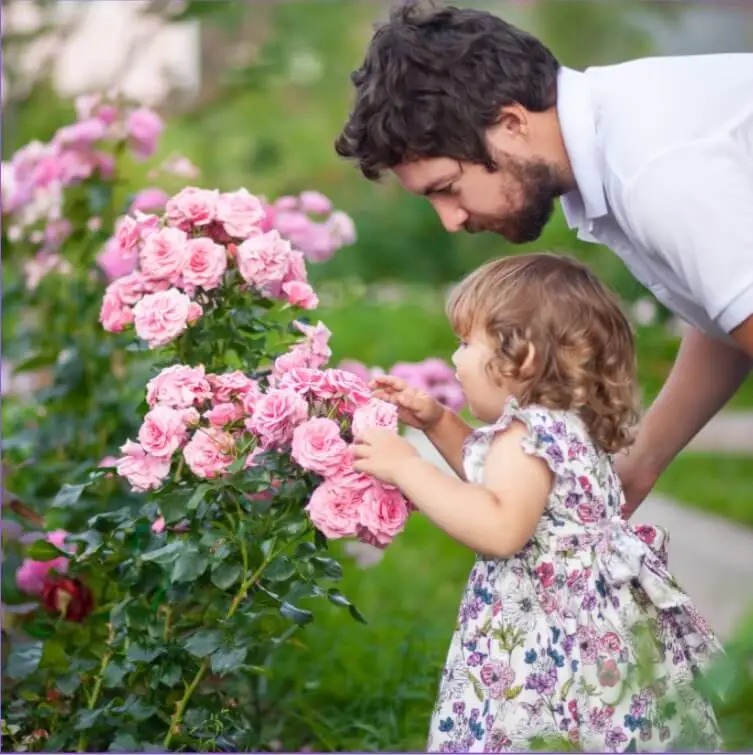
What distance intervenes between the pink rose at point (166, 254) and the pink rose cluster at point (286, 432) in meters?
0.20

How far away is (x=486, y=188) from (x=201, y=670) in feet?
3.05

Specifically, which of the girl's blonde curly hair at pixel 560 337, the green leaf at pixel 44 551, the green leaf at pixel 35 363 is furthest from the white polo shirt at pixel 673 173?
the green leaf at pixel 35 363

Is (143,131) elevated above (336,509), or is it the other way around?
(336,509)

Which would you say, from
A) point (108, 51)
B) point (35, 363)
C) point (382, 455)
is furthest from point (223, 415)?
point (108, 51)

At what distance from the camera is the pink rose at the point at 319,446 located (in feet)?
6.98

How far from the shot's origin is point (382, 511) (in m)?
2.17

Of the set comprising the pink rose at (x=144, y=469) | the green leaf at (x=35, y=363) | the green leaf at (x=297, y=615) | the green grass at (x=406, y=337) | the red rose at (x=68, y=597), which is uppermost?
the pink rose at (x=144, y=469)

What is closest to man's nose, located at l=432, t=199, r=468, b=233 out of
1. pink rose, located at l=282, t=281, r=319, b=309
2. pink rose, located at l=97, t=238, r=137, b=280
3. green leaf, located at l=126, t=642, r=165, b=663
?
pink rose, located at l=282, t=281, r=319, b=309

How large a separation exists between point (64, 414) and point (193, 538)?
1360 millimetres

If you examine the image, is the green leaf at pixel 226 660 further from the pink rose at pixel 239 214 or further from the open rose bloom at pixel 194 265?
the pink rose at pixel 239 214

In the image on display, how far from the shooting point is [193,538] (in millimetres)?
2350

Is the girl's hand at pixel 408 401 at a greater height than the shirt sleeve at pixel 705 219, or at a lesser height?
lesser

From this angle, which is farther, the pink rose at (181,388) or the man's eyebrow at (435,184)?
the man's eyebrow at (435,184)

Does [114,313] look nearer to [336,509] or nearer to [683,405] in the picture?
[336,509]
